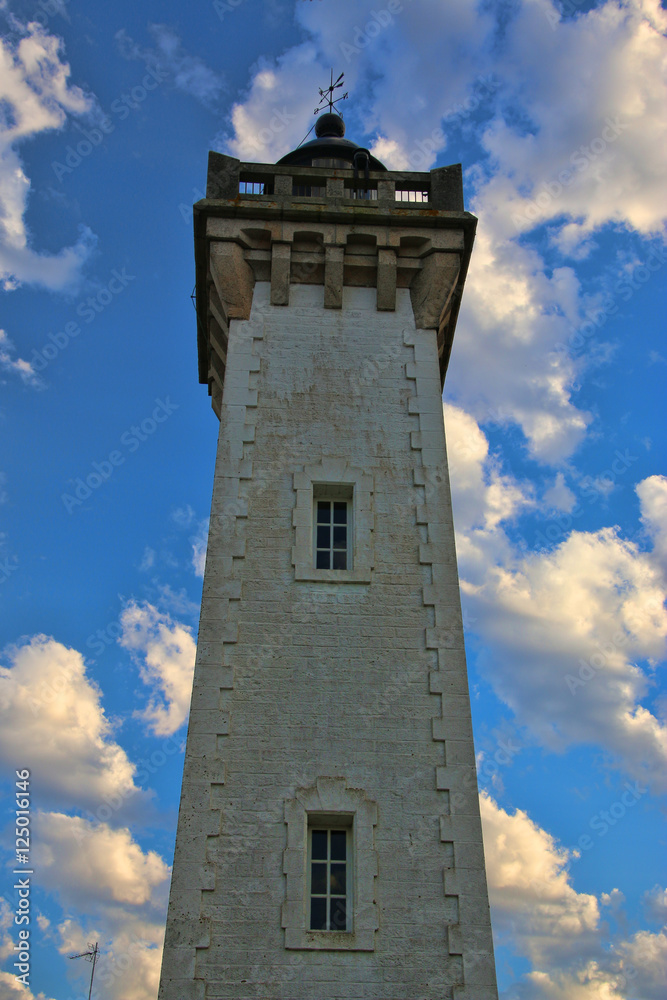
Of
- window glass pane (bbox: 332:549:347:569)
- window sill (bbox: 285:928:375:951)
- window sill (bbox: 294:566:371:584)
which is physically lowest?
window sill (bbox: 285:928:375:951)

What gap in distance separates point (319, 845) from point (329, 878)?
1.33ft

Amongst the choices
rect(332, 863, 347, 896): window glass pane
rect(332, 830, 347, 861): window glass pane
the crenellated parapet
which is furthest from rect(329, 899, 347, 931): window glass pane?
the crenellated parapet

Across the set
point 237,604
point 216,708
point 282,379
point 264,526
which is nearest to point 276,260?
point 282,379

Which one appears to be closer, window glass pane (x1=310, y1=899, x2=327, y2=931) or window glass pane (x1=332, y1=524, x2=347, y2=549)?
window glass pane (x1=310, y1=899, x2=327, y2=931)

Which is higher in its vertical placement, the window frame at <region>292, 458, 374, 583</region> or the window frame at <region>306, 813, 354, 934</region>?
the window frame at <region>292, 458, 374, 583</region>

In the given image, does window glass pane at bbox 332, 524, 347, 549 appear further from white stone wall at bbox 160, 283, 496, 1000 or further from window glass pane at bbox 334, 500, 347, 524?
white stone wall at bbox 160, 283, 496, 1000

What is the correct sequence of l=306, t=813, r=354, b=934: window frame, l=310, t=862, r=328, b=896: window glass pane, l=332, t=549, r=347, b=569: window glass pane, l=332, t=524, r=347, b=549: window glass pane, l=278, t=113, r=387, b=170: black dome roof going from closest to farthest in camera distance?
l=306, t=813, r=354, b=934: window frame → l=310, t=862, r=328, b=896: window glass pane → l=332, t=549, r=347, b=569: window glass pane → l=332, t=524, r=347, b=549: window glass pane → l=278, t=113, r=387, b=170: black dome roof

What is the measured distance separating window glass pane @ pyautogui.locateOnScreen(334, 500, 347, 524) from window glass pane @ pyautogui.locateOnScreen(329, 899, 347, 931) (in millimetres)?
5251

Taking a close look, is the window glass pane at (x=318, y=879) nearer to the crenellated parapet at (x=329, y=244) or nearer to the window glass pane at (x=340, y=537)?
the window glass pane at (x=340, y=537)

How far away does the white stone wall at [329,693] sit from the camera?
9805 mm

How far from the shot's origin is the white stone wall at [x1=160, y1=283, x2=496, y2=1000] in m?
9.80

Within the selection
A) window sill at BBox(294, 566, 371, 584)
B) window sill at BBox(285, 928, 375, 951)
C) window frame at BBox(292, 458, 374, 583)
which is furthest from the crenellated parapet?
window sill at BBox(285, 928, 375, 951)

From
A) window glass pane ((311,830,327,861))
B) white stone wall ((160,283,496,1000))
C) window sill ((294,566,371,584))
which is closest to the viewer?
white stone wall ((160,283,496,1000))

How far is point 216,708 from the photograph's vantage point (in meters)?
11.1
